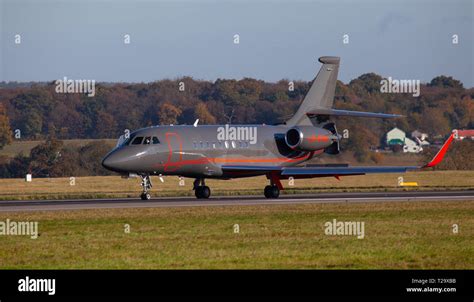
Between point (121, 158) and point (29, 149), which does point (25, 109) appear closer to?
point (29, 149)

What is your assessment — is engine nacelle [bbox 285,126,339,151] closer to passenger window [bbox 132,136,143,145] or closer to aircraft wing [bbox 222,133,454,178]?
aircraft wing [bbox 222,133,454,178]

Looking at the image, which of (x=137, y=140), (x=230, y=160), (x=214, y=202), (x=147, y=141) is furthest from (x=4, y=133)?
(x=214, y=202)

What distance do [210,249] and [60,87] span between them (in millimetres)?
54570

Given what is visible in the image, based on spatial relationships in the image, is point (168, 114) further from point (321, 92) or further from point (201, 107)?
point (321, 92)

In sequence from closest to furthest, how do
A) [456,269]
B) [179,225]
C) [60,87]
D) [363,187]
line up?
[456,269], [179,225], [363,187], [60,87]

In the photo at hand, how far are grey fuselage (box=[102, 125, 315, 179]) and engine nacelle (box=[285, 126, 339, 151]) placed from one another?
447mm

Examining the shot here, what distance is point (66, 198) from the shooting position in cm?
5088

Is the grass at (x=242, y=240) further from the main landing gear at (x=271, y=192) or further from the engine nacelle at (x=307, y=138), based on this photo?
the engine nacelle at (x=307, y=138)

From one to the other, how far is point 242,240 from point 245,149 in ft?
73.5

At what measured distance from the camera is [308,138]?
50.7 m

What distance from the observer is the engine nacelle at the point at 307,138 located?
50719mm

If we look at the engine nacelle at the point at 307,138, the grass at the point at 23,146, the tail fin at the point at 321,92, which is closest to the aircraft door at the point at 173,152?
the engine nacelle at the point at 307,138
